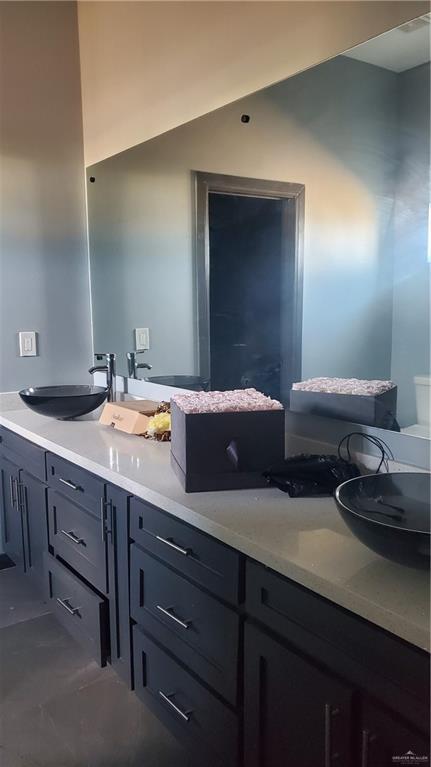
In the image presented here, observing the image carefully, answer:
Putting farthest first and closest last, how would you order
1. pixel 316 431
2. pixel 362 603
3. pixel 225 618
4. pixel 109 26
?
pixel 109 26 < pixel 316 431 < pixel 225 618 < pixel 362 603

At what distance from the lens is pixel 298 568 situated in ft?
3.52

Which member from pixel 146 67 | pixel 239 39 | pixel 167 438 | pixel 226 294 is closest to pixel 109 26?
pixel 146 67

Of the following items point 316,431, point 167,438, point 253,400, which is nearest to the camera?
point 253,400

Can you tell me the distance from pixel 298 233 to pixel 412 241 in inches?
16.4

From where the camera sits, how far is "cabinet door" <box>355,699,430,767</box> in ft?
2.92

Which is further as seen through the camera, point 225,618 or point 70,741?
point 70,741

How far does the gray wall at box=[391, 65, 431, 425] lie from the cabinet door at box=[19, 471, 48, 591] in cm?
147

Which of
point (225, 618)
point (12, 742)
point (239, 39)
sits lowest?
point (12, 742)

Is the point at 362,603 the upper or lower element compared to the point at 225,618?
upper

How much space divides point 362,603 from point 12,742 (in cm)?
140

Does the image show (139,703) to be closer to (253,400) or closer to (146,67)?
(253,400)

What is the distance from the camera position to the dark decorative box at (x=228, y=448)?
149 centimetres

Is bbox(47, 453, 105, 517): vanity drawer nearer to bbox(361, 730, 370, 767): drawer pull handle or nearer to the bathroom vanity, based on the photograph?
the bathroom vanity

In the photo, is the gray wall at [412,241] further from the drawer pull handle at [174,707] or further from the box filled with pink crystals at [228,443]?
the drawer pull handle at [174,707]
